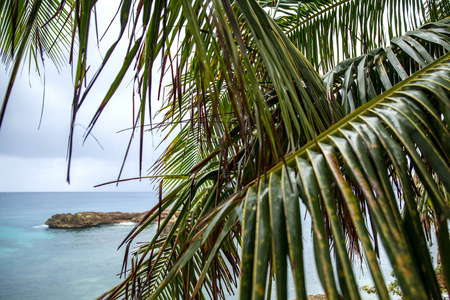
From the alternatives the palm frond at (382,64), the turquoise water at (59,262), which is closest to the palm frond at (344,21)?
the palm frond at (382,64)

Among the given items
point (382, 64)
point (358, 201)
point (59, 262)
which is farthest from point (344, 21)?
point (59, 262)

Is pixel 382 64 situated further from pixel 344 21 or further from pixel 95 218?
pixel 95 218

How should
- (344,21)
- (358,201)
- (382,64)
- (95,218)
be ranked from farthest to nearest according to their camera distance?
1. (95,218)
2. (344,21)
3. (382,64)
4. (358,201)

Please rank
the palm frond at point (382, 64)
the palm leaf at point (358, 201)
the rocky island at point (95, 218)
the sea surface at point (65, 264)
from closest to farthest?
the palm leaf at point (358, 201) < the palm frond at point (382, 64) < the sea surface at point (65, 264) < the rocky island at point (95, 218)

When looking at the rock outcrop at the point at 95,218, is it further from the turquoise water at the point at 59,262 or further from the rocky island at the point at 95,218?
the turquoise water at the point at 59,262

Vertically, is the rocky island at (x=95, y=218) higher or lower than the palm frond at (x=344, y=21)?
lower

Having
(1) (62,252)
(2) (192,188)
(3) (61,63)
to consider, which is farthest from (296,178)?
(1) (62,252)

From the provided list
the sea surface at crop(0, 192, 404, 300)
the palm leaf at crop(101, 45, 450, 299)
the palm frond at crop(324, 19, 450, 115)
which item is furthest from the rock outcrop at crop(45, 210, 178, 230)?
the palm leaf at crop(101, 45, 450, 299)

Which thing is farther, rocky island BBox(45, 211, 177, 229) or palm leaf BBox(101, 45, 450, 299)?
rocky island BBox(45, 211, 177, 229)

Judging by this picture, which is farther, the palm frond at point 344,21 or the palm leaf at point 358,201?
the palm frond at point 344,21

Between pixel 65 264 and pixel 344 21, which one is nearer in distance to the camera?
pixel 344 21

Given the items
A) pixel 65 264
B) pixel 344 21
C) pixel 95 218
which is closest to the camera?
pixel 344 21

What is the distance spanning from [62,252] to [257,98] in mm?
8879

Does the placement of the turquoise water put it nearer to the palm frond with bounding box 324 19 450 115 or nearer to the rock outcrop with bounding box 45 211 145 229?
the rock outcrop with bounding box 45 211 145 229
